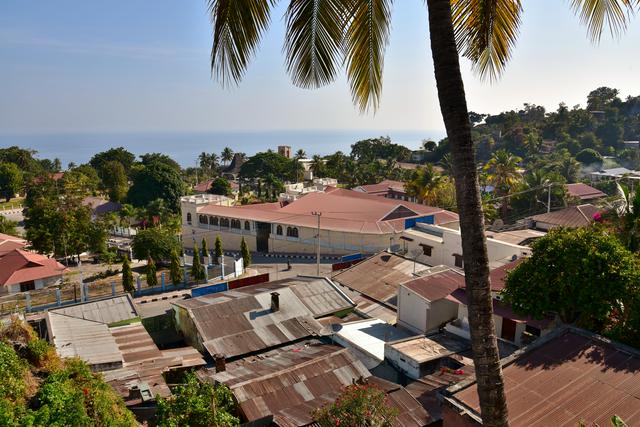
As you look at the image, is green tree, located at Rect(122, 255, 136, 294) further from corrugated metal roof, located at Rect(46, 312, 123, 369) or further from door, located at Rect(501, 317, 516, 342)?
door, located at Rect(501, 317, 516, 342)

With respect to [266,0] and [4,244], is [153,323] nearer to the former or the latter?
[266,0]

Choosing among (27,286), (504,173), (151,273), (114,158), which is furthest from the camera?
(114,158)

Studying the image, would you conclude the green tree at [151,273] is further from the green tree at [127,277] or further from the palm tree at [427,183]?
the palm tree at [427,183]

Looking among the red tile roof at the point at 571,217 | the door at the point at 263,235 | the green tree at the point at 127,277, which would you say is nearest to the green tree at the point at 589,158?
the red tile roof at the point at 571,217

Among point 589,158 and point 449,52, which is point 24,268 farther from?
point 589,158

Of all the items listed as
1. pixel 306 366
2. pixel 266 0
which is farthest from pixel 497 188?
pixel 266 0

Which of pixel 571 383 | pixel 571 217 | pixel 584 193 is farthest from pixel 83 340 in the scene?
pixel 584 193
